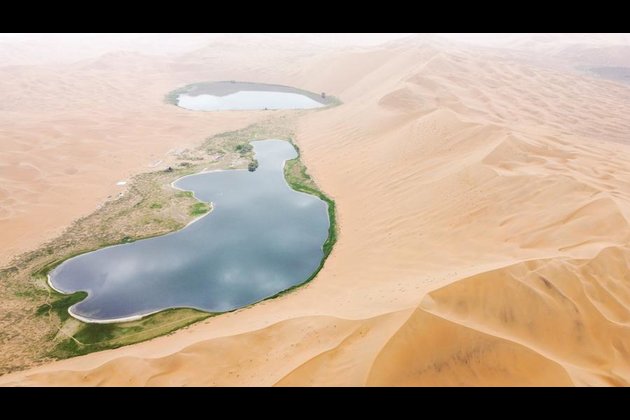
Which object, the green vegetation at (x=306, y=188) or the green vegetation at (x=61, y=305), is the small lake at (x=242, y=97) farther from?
the green vegetation at (x=61, y=305)

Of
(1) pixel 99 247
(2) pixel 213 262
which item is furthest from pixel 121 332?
(1) pixel 99 247

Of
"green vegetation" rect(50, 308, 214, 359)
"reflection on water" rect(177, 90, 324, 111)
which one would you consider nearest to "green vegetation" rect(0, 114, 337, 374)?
"green vegetation" rect(50, 308, 214, 359)

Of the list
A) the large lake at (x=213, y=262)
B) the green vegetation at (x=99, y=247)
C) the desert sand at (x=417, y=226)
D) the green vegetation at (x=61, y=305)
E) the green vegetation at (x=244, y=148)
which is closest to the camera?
the desert sand at (x=417, y=226)

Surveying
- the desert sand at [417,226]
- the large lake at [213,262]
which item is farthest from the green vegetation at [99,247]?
the desert sand at [417,226]

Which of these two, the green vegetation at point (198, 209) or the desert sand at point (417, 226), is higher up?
the desert sand at point (417, 226)

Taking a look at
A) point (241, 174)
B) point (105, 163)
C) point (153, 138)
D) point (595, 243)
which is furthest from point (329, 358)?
point (153, 138)

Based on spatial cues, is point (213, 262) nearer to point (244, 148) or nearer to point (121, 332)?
point (121, 332)
